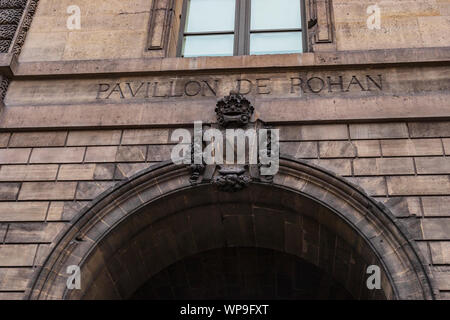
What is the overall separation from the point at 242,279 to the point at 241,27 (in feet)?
18.1

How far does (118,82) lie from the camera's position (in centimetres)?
1107

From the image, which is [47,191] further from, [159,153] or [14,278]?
[159,153]

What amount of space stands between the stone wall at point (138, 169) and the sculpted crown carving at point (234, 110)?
741mm

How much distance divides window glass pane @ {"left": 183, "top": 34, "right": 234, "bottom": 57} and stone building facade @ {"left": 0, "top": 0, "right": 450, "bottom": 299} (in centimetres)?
47

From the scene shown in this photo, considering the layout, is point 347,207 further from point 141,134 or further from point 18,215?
point 18,215

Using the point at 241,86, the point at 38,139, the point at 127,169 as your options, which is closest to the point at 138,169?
the point at 127,169

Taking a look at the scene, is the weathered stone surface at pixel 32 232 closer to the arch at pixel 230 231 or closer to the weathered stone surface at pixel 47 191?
the arch at pixel 230 231

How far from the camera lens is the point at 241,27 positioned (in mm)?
12617

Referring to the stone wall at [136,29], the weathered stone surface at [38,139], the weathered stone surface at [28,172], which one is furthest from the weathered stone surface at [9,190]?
the stone wall at [136,29]

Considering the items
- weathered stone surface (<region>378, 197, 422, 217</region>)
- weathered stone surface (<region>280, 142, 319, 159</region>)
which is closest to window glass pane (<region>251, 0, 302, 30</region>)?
weathered stone surface (<region>280, 142, 319, 159</region>)

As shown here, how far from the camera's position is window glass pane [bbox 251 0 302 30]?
41.5 ft

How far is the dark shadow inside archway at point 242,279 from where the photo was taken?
11.9m
